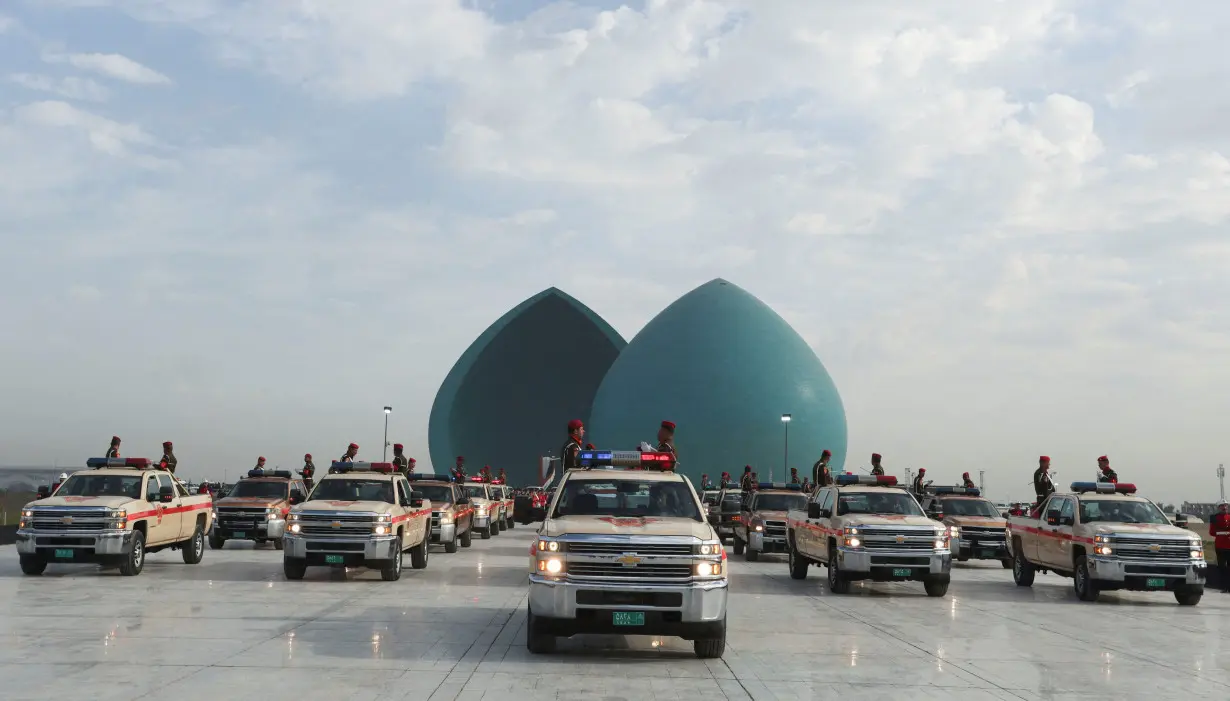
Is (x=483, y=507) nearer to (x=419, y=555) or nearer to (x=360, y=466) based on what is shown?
(x=419, y=555)

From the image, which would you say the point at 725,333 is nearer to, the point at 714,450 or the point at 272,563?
the point at 714,450

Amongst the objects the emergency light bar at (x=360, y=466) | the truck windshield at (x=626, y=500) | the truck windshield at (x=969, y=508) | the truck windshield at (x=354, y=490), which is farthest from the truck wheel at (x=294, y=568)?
the truck windshield at (x=969, y=508)

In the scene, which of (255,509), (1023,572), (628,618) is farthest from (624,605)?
(255,509)

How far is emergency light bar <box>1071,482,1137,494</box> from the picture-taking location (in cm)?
2111

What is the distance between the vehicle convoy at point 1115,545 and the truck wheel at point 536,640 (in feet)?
36.9

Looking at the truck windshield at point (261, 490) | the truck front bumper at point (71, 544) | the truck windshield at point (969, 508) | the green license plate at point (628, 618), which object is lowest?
the green license plate at point (628, 618)

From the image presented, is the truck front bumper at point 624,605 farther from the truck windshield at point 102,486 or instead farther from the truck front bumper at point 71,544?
the truck windshield at point 102,486

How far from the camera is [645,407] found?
3041 inches

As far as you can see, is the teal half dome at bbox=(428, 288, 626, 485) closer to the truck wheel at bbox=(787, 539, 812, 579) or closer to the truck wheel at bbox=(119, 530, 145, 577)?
the truck wheel at bbox=(787, 539, 812, 579)

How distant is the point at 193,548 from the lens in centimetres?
2281

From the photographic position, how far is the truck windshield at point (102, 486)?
2055 cm

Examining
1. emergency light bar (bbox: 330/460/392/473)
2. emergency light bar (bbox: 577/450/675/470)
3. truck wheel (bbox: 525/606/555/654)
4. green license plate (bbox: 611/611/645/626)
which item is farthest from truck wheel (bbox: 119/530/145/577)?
green license plate (bbox: 611/611/645/626)

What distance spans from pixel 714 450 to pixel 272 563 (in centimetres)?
5209

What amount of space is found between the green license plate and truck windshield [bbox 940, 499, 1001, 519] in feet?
61.9
